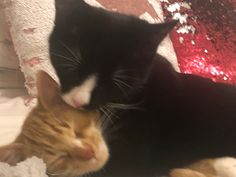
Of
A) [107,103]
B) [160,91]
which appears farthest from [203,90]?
[107,103]

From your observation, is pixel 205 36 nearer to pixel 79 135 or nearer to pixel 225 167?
pixel 225 167

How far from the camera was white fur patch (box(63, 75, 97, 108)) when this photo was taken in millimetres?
791

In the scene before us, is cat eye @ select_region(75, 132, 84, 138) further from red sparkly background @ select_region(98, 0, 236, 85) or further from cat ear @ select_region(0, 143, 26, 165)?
red sparkly background @ select_region(98, 0, 236, 85)

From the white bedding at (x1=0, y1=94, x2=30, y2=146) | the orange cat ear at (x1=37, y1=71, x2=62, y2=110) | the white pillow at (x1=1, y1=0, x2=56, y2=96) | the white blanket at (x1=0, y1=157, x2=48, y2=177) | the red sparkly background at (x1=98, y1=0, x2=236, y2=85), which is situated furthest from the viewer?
the red sparkly background at (x1=98, y1=0, x2=236, y2=85)

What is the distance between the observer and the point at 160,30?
0.81 meters

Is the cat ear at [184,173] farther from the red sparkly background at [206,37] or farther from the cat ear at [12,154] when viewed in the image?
the red sparkly background at [206,37]

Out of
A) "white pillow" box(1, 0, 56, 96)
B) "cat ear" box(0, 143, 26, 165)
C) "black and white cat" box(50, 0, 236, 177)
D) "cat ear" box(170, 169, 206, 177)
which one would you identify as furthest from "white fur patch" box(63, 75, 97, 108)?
"white pillow" box(1, 0, 56, 96)

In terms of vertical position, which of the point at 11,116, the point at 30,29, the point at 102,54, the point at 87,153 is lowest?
the point at 11,116

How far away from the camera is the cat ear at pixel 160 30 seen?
0.81m

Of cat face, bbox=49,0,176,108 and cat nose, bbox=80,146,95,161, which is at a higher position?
cat face, bbox=49,0,176,108

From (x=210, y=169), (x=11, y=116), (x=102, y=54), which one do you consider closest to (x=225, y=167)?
(x=210, y=169)

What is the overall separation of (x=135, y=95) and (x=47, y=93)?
0.17 meters

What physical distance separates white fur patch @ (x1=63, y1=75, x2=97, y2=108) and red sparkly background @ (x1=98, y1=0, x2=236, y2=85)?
516 mm

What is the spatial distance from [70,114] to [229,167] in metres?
0.33
